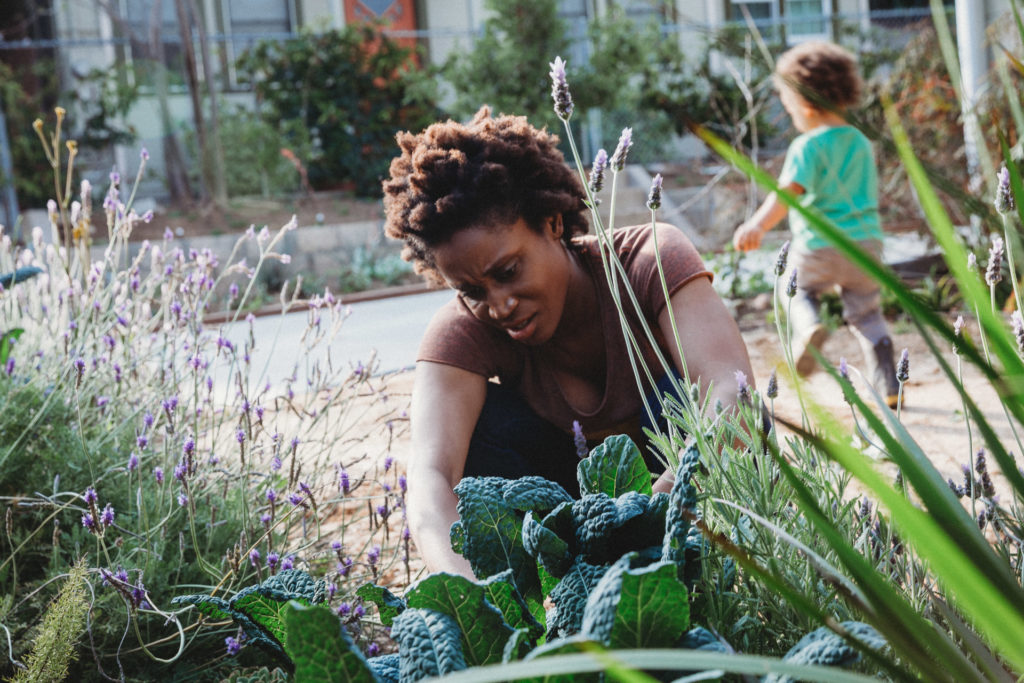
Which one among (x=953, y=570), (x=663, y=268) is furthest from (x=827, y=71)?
(x=953, y=570)

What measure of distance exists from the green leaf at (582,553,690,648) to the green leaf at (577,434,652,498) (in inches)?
14.8

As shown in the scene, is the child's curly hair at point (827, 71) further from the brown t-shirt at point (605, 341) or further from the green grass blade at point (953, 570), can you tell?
the green grass blade at point (953, 570)

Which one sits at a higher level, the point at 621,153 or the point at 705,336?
the point at 621,153

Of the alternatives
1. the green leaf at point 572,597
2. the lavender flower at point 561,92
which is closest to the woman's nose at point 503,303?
the lavender flower at point 561,92

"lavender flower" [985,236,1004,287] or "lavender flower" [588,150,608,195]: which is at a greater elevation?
"lavender flower" [588,150,608,195]

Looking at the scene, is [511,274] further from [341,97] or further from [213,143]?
[341,97]

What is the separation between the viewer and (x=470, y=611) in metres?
1.06

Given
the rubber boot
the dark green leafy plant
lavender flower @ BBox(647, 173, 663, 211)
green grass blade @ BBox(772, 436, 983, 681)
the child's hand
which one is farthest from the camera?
the dark green leafy plant

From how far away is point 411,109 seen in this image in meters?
11.9

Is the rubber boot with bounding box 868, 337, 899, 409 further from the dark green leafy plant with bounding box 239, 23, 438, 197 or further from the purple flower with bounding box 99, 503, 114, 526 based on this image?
the dark green leafy plant with bounding box 239, 23, 438, 197

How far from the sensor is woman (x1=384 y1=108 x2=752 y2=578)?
2.17 m

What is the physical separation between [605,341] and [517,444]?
0.38m

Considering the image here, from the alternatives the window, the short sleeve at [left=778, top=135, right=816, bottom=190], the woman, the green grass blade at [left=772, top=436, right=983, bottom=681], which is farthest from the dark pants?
the window

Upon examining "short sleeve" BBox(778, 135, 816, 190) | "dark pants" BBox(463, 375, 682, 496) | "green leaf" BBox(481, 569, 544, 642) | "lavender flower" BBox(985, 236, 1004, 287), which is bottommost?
"dark pants" BBox(463, 375, 682, 496)
